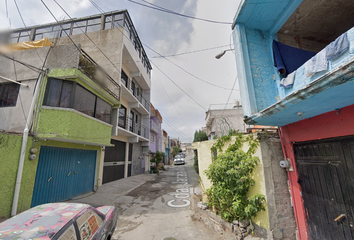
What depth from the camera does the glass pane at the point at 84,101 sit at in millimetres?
7195

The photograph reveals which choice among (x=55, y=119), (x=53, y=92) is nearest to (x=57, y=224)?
(x=55, y=119)

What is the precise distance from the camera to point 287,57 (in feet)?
13.6

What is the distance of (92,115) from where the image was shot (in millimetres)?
8297

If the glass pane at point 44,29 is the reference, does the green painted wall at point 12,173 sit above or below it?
below

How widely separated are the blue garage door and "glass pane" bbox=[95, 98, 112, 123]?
2.16 m

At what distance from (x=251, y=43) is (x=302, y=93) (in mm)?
3032

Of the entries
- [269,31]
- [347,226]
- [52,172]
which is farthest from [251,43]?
[52,172]

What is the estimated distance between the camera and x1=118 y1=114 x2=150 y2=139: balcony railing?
12689 mm

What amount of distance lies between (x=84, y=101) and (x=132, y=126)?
7603 millimetres

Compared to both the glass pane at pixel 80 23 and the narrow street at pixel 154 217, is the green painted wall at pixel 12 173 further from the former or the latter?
the glass pane at pixel 80 23

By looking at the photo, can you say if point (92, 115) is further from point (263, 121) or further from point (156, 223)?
point (263, 121)

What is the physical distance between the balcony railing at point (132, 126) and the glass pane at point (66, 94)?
5.44m

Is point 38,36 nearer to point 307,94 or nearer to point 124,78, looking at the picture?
point 124,78

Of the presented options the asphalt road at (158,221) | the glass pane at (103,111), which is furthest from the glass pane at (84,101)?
the asphalt road at (158,221)
